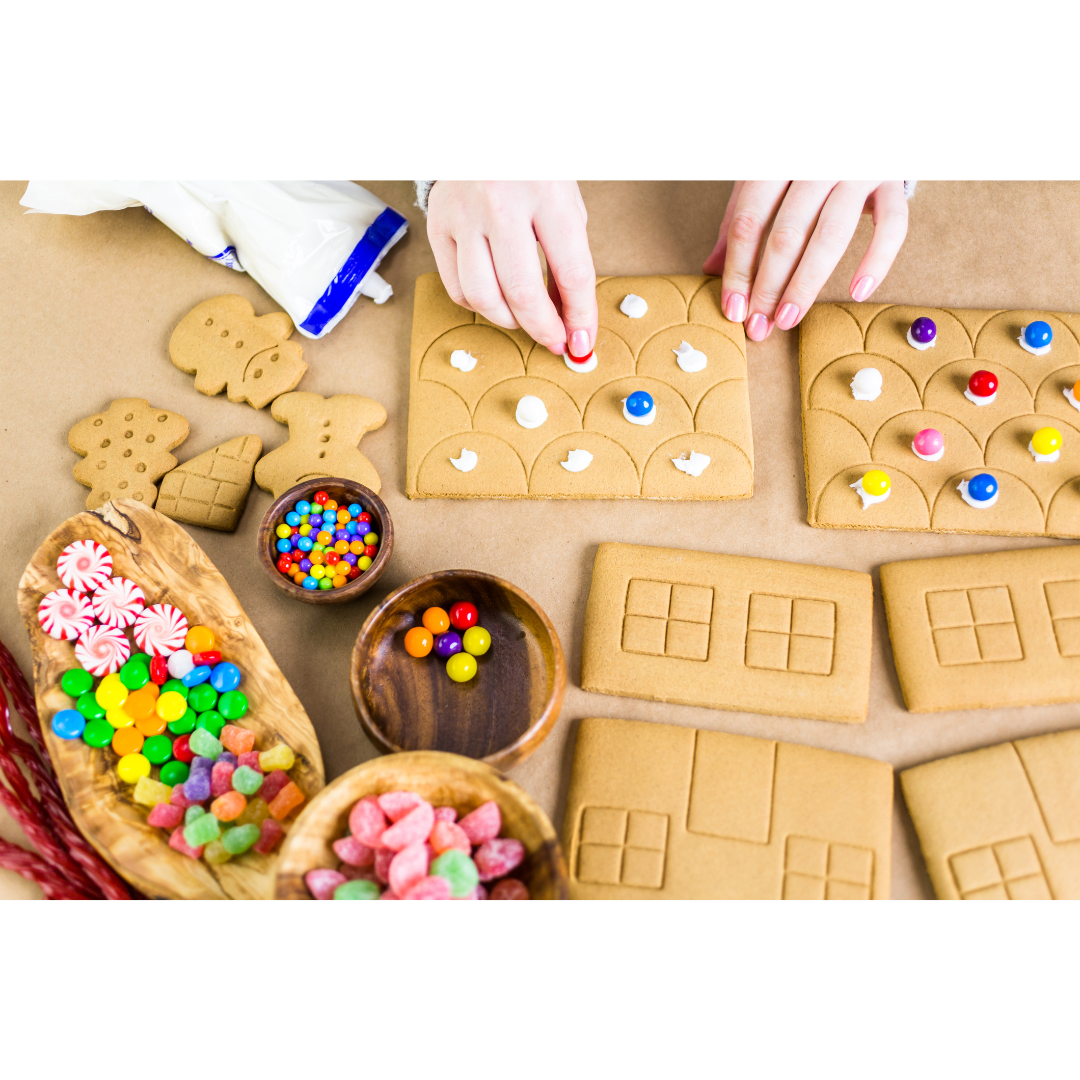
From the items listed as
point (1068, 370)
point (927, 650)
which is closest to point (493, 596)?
point (927, 650)

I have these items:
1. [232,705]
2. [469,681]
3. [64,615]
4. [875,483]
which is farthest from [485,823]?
[875,483]

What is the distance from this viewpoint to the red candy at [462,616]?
1060 mm

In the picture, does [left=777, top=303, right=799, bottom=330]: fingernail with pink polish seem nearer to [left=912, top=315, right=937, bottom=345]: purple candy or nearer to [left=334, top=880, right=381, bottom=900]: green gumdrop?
[left=912, top=315, right=937, bottom=345]: purple candy

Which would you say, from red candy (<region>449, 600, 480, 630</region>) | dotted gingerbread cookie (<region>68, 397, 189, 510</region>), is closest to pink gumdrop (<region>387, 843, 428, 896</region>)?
red candy (<region>449, 600, 480, 630</region>)

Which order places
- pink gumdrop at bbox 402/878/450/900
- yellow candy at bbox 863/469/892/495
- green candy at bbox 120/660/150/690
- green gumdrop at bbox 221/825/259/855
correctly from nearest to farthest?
pink gumdrop at bbox 402/878/450/900 < green gumdrop at bbox 221/825/259/855 < green candy at bbox 120/660/150/690 < yellow candy at bbox 863/469/892/495

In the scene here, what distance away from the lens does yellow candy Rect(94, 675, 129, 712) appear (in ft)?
3.26

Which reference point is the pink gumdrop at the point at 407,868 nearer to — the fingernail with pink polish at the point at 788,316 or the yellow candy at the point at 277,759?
the yellow candy at the point at 277,759

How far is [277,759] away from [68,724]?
25cm

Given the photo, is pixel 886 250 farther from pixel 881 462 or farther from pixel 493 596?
pixel 493 596

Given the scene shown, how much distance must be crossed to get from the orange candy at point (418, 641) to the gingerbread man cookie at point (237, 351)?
477mm

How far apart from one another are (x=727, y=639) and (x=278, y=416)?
755 millimetres

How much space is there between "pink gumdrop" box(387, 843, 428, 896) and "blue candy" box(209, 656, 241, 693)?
1.19 ft

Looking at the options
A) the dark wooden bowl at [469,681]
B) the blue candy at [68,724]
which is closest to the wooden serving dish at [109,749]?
the blue candy at [68,724]

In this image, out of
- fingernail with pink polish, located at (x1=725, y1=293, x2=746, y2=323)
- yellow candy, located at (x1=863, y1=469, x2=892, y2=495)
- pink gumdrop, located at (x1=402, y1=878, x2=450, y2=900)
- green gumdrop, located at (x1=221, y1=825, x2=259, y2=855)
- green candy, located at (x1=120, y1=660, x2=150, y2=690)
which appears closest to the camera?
pink gumdrop, located at (x1=402, y1=878, x2=450, y2=900)
